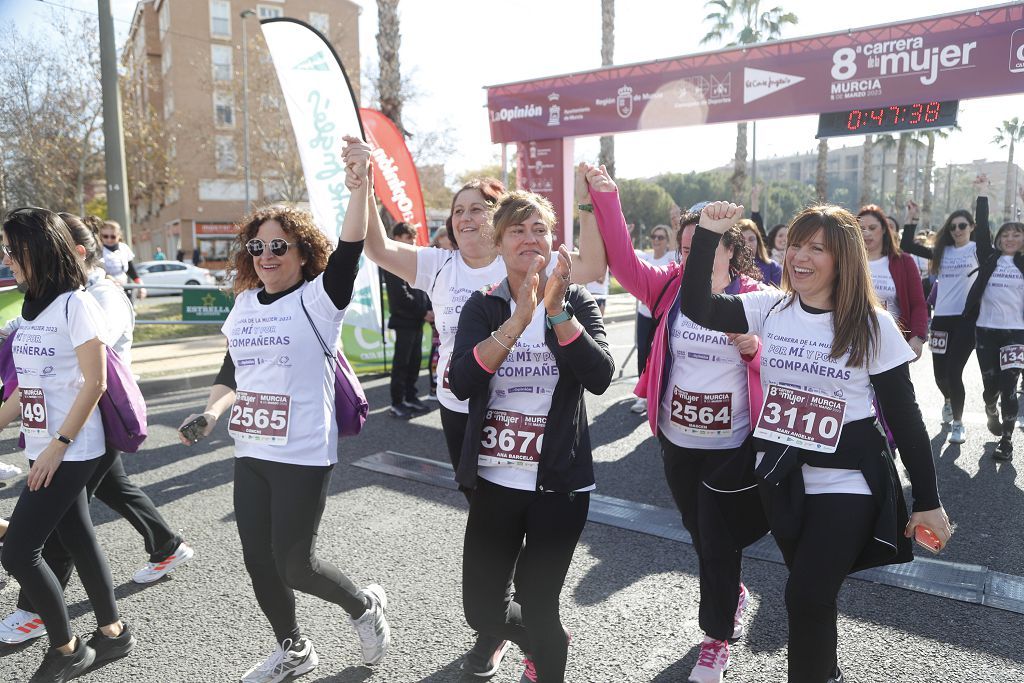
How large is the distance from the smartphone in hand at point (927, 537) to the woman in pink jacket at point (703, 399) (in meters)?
0.69

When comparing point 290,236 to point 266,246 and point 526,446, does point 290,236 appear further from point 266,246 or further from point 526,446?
point 526,446

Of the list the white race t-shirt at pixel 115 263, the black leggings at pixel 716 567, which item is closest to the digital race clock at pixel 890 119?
the black leggings at pixel 716 567

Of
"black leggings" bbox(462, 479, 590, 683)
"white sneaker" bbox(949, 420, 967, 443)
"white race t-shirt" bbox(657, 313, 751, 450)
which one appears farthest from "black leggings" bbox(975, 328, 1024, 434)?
"black leggings" bbox(462, 479, 590, 683)

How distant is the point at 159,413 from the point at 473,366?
664 cm

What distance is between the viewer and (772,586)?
375 centimetres

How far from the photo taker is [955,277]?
6637 mm

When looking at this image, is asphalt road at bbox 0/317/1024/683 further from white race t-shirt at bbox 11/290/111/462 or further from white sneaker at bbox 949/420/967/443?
white race t-shirt at bbox 11/290/111/462

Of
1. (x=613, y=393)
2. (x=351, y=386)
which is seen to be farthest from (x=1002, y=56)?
(x=351, y=386)

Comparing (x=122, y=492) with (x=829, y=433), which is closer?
(x=829, y=433)

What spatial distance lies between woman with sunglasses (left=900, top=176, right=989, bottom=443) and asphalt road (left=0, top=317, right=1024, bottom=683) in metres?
1.02

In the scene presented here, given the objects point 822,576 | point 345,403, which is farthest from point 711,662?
point 345,403

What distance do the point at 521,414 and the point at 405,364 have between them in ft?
18.0

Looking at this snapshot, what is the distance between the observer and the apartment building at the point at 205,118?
2727 centimetres

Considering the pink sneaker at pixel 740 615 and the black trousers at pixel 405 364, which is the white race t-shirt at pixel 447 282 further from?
the black trousers at pixel 405 364
